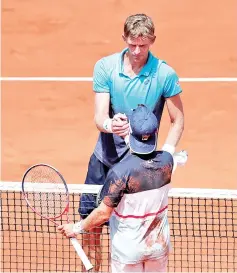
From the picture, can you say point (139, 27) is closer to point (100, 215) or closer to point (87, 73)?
point (100, 215)

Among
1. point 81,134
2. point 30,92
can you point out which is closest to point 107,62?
point 81,134

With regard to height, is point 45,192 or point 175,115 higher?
point 175,115

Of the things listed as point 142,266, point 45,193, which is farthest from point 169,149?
point 45,193

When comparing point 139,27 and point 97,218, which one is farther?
point 139,27

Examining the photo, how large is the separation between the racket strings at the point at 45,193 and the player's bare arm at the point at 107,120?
452mm

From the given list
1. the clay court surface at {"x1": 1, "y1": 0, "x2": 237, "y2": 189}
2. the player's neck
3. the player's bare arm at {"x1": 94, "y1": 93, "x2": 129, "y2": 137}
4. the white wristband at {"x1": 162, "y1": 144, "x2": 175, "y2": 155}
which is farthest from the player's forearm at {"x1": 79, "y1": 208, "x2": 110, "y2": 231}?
the clay court surface at {"x1": 1, "y1": 0, "x2": 237, "y2": 189}

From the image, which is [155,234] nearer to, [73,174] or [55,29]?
[73,174]

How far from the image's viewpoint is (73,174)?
33.6ft

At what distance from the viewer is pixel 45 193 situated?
5.61m

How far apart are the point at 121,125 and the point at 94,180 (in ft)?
3.56

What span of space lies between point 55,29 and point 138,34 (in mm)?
7563

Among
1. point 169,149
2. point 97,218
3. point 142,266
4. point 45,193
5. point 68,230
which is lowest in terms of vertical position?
point 142,266

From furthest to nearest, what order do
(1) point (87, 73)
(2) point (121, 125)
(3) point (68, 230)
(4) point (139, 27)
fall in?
(1) point (87, 73) → (3) point (68, 230) → (4) point (139, 27) → (2) point (121, 125)

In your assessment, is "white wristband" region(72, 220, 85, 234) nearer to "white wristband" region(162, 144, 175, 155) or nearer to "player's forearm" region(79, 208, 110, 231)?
"player's forearm" region(79, 208, 110, 231)
